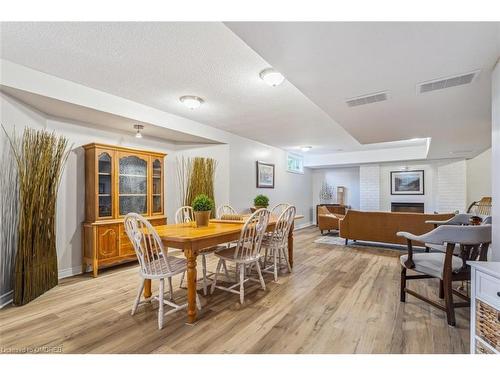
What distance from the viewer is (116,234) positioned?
3.52 metres

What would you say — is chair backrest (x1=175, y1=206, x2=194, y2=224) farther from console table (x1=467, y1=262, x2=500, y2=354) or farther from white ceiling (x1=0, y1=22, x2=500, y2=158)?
console table (x1=467, y1=262, x2=500, y2=354)

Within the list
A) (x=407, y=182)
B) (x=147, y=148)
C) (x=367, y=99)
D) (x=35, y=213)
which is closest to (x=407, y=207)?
(x=407, y=182)

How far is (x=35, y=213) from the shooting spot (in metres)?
2.67

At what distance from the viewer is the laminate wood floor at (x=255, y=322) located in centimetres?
178

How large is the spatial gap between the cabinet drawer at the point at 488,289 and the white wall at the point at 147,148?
3.94 m

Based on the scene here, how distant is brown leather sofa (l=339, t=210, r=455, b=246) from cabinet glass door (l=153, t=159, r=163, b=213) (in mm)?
3613

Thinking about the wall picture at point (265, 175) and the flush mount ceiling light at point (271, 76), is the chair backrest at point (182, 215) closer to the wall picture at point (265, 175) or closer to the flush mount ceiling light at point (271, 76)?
the flush mount ceiling light at point (271, 76)

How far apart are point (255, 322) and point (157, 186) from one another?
9.49 feet

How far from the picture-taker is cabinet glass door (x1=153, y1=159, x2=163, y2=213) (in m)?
4.16

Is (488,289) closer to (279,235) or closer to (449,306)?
(449,306)

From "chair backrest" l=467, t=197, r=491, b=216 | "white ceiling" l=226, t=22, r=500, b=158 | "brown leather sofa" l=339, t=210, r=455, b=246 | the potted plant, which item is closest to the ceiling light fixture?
the potted plant

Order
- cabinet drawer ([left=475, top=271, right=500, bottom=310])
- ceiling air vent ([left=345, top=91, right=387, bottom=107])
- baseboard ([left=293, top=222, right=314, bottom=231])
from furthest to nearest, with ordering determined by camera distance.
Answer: baseboard ([left=293, top=222, right=314, bottom=231]) < ceiling air vent ([left=345, top=91, right=387, bottom=107]) < cabinet drawer ([left=475, top=271, right=500, bottom=310])
